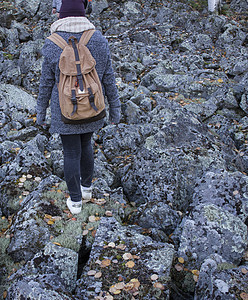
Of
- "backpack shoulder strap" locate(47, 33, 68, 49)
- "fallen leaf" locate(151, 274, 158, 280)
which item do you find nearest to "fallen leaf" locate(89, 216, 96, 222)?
"fallen leaf" locate(151, 274, 158, 280)

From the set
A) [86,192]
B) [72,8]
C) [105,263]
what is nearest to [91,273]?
[105,263]

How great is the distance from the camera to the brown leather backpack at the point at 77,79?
2689 millimetres

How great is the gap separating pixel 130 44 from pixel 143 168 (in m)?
8.32

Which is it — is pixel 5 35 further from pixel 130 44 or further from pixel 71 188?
pixel 71 188

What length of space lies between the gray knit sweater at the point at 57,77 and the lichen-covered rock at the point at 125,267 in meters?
1.33

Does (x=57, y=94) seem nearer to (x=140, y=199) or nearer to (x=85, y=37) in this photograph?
(x=85, y=37)

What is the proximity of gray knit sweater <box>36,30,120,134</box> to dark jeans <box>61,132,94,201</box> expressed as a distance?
0.17 m

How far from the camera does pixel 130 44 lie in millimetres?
11516

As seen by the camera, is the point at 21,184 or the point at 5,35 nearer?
the point at 21,184

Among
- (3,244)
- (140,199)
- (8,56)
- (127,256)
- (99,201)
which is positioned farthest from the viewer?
(8,56)

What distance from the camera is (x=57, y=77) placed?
2.83 m

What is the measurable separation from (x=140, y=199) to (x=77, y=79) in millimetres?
2671

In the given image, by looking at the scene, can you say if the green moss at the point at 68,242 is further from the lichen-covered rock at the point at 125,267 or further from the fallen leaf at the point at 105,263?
the fallen leaf at the point at 105,263

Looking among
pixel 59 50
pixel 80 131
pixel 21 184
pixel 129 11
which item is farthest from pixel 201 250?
pixel 129 11
